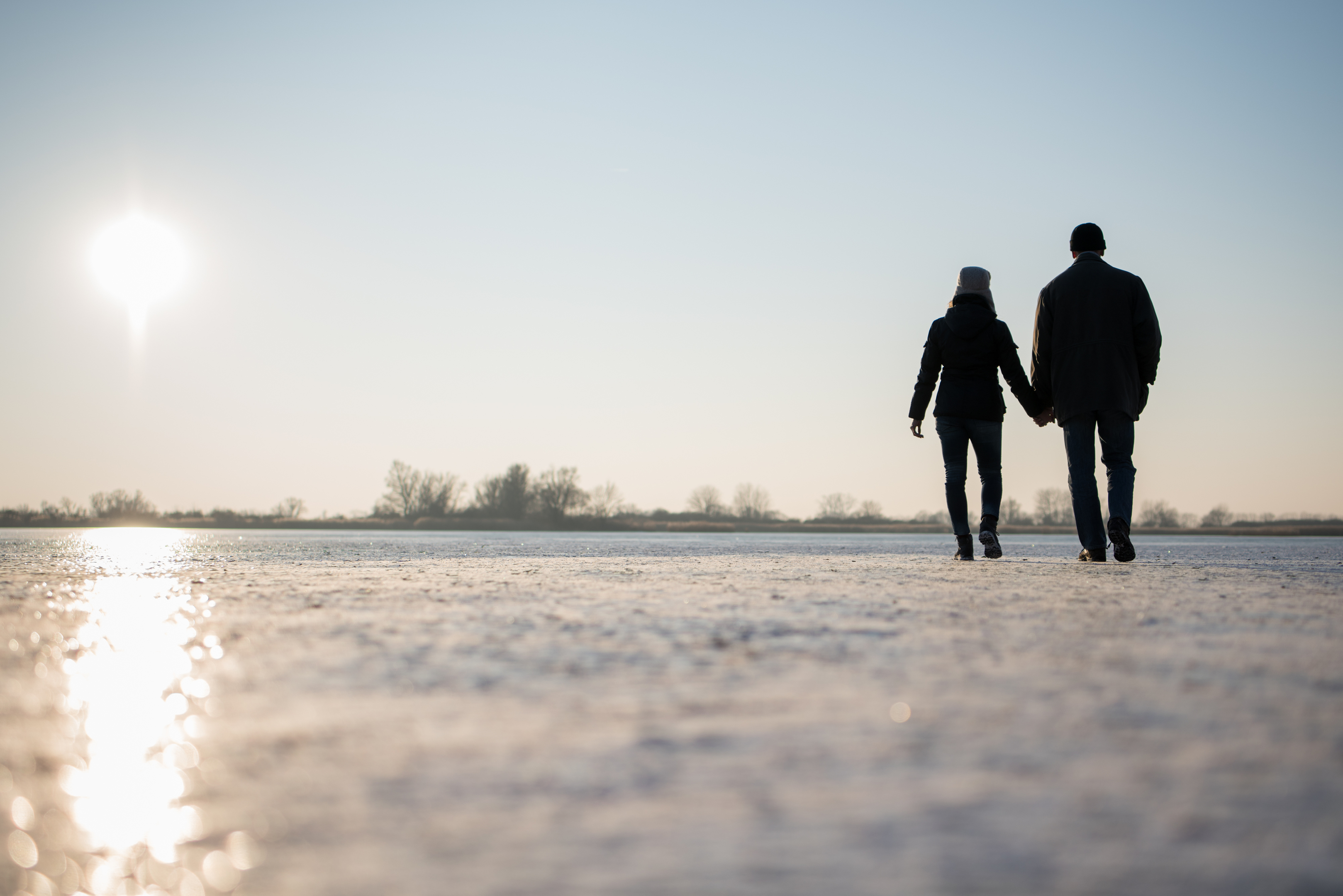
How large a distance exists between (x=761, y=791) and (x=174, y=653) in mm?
1450

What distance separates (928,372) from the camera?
6305 mm

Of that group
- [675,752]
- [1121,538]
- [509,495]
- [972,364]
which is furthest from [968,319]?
[509,495]

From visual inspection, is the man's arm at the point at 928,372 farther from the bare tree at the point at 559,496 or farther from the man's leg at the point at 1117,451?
the bare tree at the point at 559,496

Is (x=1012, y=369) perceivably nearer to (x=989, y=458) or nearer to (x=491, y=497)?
(x=989, y=458)

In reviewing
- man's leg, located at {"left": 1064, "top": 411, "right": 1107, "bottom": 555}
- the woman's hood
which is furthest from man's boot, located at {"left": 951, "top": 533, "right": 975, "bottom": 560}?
the woman's hood

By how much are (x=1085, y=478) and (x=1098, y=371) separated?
638 mm

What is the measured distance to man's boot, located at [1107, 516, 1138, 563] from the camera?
5223mm

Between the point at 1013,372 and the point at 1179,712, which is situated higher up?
the point at 1013,372

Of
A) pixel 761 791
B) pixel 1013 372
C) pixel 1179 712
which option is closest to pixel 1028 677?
pixel 1179 712

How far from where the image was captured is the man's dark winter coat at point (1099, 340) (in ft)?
17.8

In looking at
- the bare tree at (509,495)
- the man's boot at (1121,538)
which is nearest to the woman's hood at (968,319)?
the man's boot at (1121,538)

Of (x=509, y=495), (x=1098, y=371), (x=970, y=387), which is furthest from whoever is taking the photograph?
(x=509, y=495)

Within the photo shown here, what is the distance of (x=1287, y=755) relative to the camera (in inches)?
42.4

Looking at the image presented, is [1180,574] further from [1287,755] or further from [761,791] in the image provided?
[761,791]
